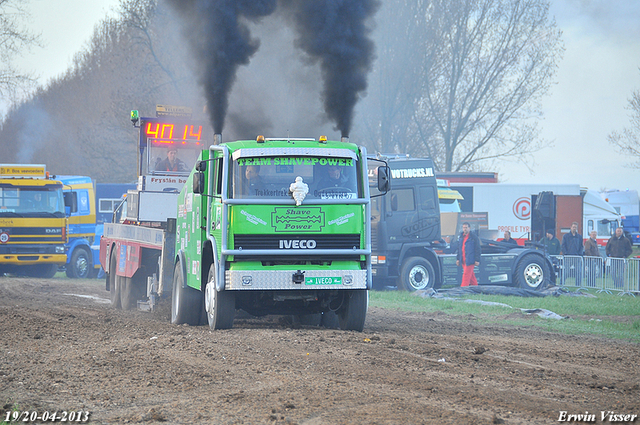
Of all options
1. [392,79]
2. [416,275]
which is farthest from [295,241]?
[392,79]

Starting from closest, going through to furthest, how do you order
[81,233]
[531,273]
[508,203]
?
Answer: 1. [531,273]
2. [81,233]
3. [508,203]

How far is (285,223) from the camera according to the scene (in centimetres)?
1000

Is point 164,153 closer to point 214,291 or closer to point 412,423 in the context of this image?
point 214,291

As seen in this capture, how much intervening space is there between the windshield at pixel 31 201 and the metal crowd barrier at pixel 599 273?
1650 centimetres

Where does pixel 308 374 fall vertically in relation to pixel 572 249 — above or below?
below

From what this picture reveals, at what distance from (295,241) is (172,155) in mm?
7170

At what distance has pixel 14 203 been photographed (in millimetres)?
24953

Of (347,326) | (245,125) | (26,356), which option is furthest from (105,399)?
(245,125)

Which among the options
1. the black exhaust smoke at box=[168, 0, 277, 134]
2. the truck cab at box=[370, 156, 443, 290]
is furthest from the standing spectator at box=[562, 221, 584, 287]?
the black exhaust smoke at box=[168, 0, 277, 134]

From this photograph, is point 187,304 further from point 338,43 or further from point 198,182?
point 338,43

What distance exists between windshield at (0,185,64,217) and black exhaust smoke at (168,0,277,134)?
11110mm

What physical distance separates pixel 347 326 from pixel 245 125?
35.0 feet

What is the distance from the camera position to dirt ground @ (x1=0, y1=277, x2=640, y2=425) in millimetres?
6352

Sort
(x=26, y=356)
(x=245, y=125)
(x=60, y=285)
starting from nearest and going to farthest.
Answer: (x=26, y=356), (x=245, y=125), (x=60, y=285)
